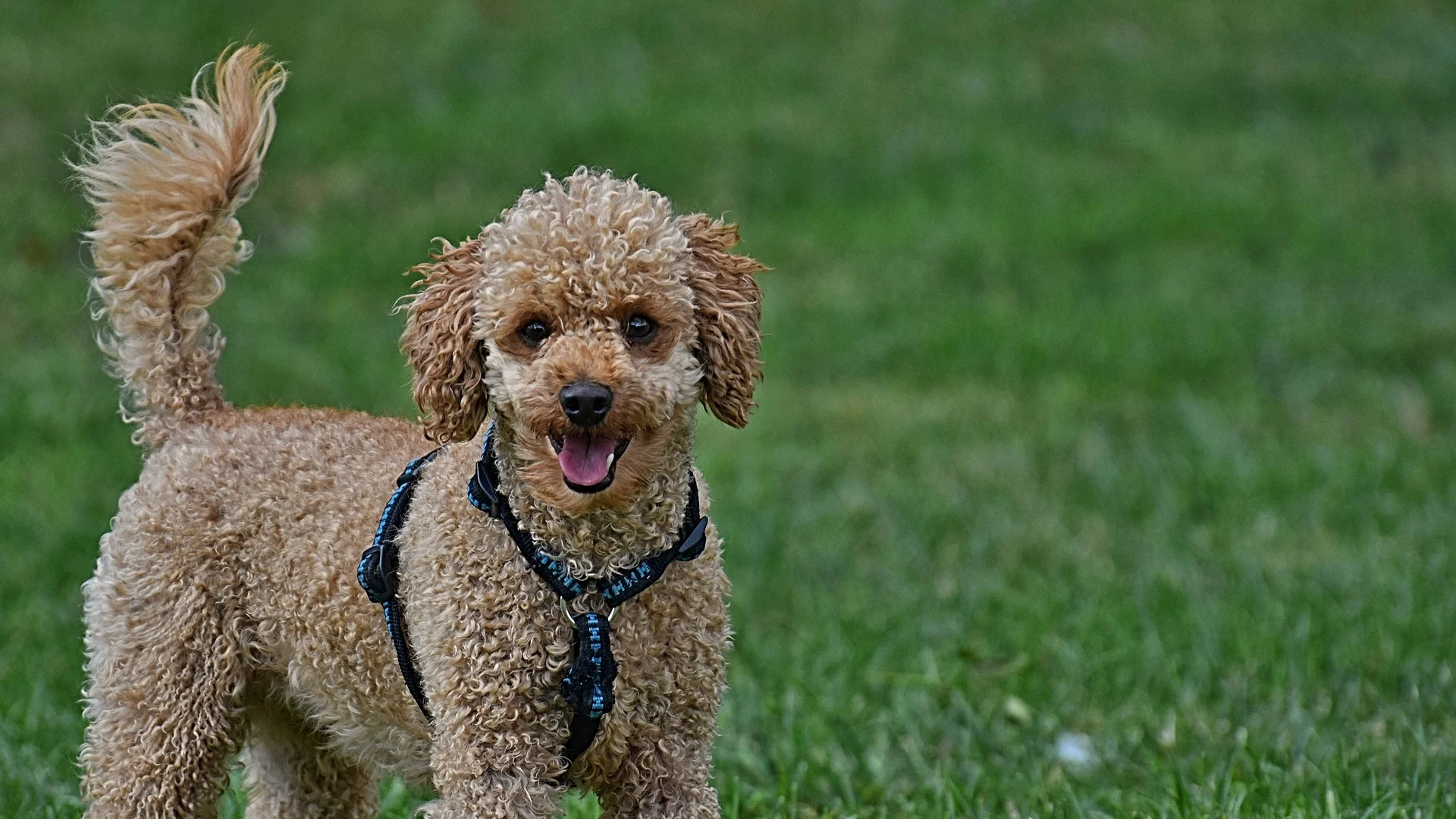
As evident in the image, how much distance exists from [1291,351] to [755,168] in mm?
3684

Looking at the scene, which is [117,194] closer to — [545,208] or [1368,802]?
[545,208]

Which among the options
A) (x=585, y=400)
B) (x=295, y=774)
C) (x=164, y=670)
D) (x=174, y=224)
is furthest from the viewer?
(x=295, y=774)

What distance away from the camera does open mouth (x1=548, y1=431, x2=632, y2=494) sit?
10.4 feet

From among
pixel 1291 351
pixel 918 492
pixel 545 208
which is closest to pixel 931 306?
pixel 1291 351

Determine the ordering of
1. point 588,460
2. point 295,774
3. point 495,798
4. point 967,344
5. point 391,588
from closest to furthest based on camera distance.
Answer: point 588,460 → point 495,798 → point 391,588 → point 295,774 → point 967,344

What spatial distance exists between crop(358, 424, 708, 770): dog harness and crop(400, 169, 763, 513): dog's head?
0.41ft

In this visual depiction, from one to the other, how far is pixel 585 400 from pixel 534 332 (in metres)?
0.23

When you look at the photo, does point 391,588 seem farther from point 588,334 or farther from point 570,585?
point 588,334

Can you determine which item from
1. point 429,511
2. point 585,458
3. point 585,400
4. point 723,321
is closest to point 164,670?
point 429,511

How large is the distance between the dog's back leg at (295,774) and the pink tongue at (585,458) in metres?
1.36

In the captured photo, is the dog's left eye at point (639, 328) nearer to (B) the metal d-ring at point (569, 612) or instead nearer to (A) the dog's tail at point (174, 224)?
(B) the metal d-ring at point (569, 612)

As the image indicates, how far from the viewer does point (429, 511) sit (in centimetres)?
355

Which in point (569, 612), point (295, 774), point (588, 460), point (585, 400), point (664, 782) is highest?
point (585, 400)

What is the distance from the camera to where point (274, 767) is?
4285mm
